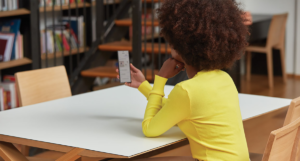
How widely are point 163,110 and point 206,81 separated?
177mm

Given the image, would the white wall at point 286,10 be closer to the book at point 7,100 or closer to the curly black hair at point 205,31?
the book at point 7,100

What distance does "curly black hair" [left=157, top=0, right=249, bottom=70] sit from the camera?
4.54ft

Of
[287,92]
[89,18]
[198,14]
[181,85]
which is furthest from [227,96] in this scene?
[287,92]

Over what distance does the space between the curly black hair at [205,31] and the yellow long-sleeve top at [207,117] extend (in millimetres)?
76

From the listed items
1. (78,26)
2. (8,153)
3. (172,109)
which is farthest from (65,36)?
(172,109)

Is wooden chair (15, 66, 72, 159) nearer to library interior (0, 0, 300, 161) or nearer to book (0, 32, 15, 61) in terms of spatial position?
library interior (0, 0, 300, 161)

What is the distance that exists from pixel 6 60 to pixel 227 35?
90.7 inches

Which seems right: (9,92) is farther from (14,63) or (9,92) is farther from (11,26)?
(11,26)

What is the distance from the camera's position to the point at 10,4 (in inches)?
126

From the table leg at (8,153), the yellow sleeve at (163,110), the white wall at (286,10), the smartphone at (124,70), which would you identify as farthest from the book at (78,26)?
the white wall at (286,10)

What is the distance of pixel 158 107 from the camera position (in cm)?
157

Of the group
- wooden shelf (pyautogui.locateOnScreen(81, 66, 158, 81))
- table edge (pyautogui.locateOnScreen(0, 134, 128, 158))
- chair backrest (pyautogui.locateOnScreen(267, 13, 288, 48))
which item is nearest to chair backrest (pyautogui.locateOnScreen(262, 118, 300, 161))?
table edge (pyautogui.locateOnScreen(0, 134, 128, 158))

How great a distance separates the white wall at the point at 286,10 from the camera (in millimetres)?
5887

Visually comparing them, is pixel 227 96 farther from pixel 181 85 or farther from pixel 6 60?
pixel 6 60
